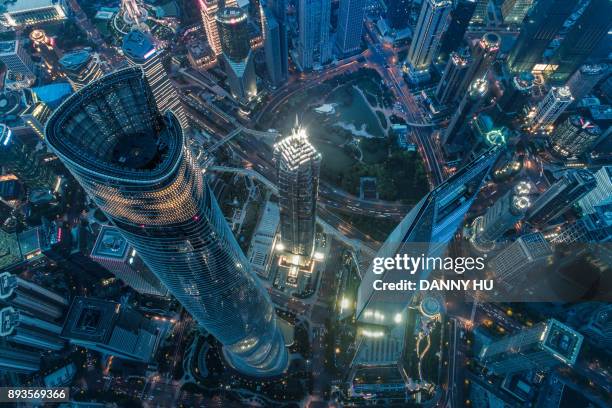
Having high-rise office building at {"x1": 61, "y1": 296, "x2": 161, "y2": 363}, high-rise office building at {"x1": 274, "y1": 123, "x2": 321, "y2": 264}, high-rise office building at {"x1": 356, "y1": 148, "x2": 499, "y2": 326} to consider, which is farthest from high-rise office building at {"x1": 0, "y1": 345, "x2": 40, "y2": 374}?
high-rise office building at {"x1": 356, "y1": 148, "x2": 499, "y2": 326}

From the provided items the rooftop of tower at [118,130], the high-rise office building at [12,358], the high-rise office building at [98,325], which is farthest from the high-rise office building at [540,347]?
the high-rise office building at [12,358]

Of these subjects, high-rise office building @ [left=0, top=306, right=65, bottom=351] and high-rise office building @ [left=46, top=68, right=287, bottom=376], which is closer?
high-rise office building @ [left=46, top=68, right=287, bottom=376]

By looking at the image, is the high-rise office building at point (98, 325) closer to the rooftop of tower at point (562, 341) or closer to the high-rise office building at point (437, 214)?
the high-rise office building at point (437, 214)

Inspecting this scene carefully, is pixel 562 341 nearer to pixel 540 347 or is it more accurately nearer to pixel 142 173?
pixel 540 347

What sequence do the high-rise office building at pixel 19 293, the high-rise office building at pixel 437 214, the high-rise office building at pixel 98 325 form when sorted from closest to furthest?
the high-rise office building at pixel 437 214 → the high-rise office building at pixel 98 325 → the high-rise office building at pixel 19 293

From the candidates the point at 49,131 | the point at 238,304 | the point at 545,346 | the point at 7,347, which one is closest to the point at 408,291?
the point at 545,346

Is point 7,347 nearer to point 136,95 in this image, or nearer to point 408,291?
point 136,95

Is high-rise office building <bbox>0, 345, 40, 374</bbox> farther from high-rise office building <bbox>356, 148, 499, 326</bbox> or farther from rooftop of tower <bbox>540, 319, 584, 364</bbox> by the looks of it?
rooftop of tower <bbox>540, 319, 584, 364</bbox>
